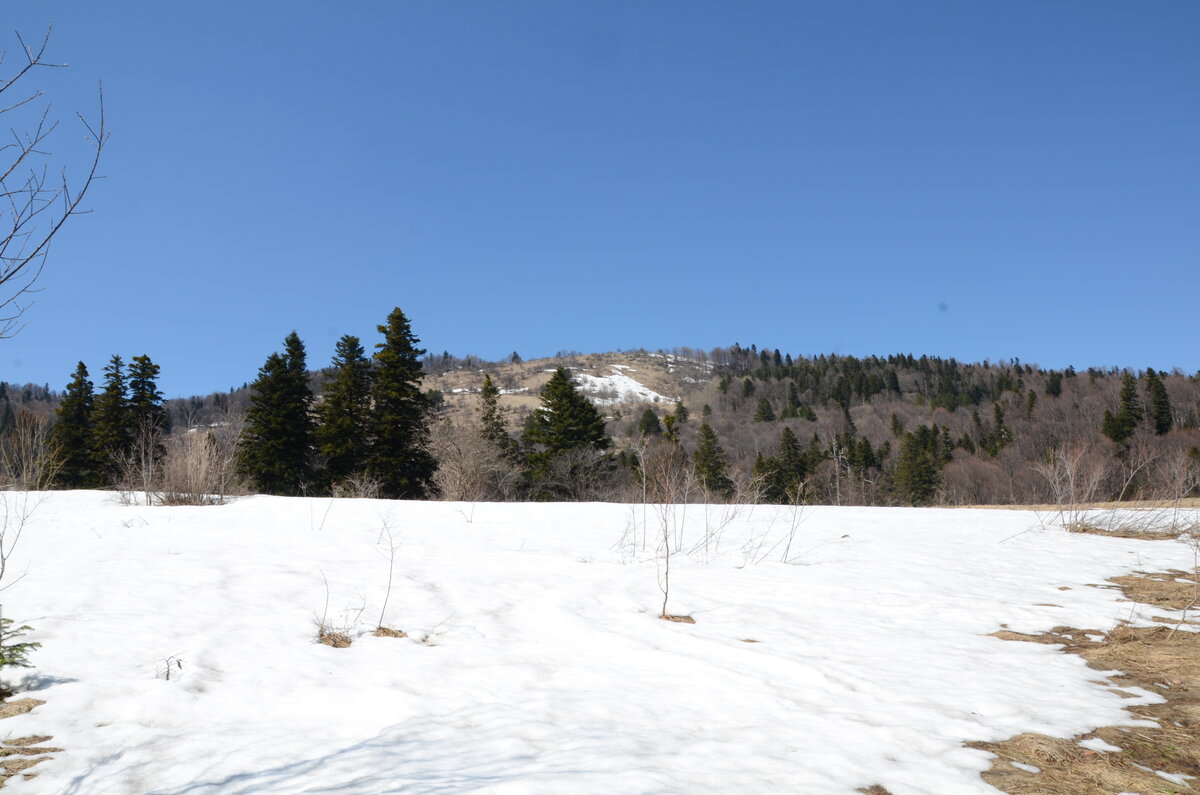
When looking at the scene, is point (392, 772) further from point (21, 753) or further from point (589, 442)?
point (589, 442)

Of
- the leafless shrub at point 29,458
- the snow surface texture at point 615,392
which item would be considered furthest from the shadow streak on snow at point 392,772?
the snow surface texture at point 615,392

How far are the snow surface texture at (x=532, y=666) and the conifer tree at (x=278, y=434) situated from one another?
21928mm

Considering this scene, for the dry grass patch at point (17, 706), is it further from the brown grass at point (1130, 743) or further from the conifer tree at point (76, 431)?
the conifer tree at point (76, 431)

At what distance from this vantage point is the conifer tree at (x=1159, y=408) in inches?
3134

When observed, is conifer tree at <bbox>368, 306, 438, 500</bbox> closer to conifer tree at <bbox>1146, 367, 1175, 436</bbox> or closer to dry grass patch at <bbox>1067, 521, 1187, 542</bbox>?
dry grass patch at <bbox>1067, 521, 1187, 542</bbox>

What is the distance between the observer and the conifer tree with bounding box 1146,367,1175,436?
79.6 m

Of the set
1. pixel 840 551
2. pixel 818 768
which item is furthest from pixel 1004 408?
pixel 818 768

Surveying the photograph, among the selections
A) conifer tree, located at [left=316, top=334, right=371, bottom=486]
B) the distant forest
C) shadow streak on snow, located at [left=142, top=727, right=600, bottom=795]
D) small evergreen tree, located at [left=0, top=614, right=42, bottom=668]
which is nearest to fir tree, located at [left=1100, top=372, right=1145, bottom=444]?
the distant forest

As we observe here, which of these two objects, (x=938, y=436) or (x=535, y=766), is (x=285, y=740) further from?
(x=938, y=436)

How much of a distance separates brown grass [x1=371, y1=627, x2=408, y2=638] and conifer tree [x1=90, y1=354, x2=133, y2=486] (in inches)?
1442

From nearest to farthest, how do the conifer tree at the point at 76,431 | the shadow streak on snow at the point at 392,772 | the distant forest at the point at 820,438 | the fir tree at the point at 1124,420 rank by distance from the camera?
the shadow streak on snow at the point at 392,772 < the distant forest at the point at 820,438 < the conifer tree at the point at 76,431 < the fir tree at the point at 1124,420

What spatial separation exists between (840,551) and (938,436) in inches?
3527

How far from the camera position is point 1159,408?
79.9 m

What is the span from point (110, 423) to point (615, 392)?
15684 cm
